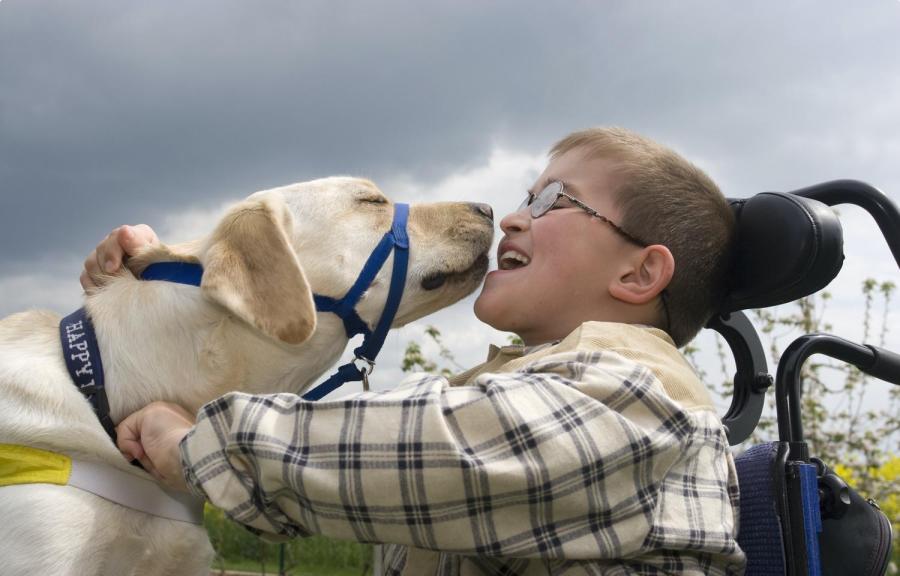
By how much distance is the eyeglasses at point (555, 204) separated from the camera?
2.35 meters

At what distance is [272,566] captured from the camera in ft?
21.8

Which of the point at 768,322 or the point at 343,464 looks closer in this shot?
the point at 343,464

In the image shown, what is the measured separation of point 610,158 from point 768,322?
4.33 metres

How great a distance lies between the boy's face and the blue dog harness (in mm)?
399

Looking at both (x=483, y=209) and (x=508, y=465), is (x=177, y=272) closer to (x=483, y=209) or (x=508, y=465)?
(x=483, y=209)

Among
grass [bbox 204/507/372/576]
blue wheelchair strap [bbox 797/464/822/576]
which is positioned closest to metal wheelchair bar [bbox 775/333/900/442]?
blue wheelchair strap [bbox 797/464/822/576]

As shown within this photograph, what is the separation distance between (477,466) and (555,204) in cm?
108

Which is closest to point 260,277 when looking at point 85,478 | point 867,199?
point 85,478

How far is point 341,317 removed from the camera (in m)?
2.63

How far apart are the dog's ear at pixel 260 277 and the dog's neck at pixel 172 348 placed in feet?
0.38

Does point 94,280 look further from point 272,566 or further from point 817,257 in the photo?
point 272,566

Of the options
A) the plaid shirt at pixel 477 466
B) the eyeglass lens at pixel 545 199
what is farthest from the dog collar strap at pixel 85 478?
the eyeglass lens at pixel 545 199

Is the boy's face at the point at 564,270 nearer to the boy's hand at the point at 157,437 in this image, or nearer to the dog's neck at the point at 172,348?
the dog's neck at the point at 172,348

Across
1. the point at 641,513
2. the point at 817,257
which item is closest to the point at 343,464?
the point at 641,513
